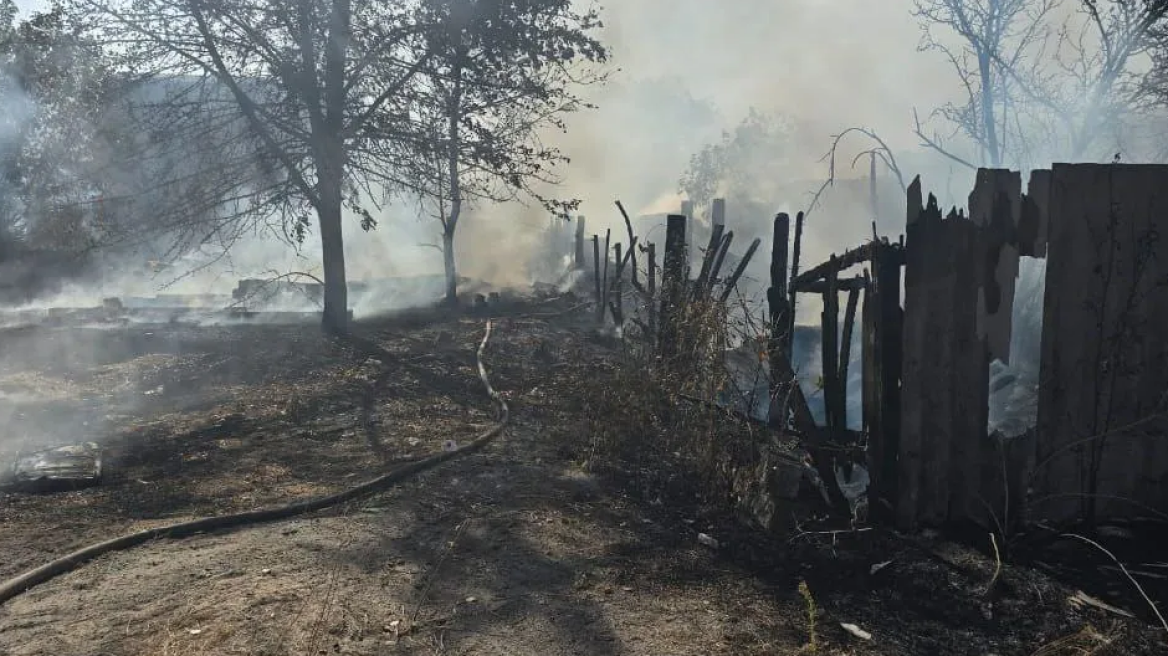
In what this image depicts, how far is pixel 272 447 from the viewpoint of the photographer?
641cm

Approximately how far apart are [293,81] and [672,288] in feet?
23.8

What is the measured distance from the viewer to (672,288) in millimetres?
6945

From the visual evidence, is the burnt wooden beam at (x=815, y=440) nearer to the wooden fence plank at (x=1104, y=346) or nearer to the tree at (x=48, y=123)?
the wooden fence plank at (x=1104, y=346)

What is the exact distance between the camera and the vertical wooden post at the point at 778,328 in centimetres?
496

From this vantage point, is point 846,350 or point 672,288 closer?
point 846,350

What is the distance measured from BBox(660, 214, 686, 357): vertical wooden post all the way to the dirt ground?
3.54 feet

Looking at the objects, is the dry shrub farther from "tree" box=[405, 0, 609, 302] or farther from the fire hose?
"tree" box=[405, 0, 609, 302]

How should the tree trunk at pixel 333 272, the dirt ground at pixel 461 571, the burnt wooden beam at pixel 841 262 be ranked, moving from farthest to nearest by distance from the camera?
the tree trunk at pixel 333 272 < the burnt wooden beam at pixel 841 262 < the dirt ground at pixel 461 571

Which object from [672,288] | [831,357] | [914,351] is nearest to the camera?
[914,351]

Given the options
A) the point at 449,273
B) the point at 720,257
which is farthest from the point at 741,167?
the point at 720,257

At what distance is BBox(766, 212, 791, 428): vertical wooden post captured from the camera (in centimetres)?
496

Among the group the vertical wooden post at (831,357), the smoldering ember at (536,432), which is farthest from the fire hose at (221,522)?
the vertical wooden post at (831,357)

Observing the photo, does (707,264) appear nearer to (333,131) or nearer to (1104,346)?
(1104,346)

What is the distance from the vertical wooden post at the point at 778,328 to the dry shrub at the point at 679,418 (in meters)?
0.18
